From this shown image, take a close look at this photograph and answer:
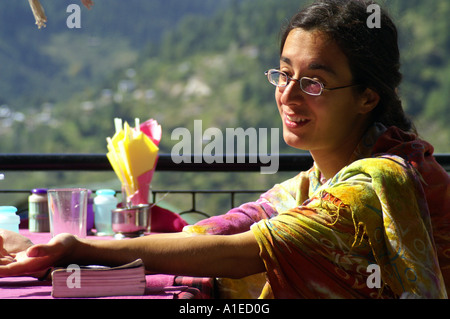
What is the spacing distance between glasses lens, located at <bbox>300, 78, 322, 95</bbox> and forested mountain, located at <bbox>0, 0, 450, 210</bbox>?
27.0 metres

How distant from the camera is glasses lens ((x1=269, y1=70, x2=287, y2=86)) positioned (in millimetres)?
1580

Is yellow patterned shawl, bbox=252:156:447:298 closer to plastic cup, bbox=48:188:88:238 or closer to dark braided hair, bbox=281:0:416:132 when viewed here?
dark braided hair, bbox=281:0:416:132

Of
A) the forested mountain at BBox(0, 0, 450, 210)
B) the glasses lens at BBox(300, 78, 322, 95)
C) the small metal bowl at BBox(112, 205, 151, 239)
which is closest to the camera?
the glasses lens at BBox(300, 78, 322, 95)

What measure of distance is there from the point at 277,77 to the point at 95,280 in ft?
2.28

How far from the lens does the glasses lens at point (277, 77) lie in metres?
1.58

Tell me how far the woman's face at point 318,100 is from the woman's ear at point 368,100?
11mm

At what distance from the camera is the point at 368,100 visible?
159cm

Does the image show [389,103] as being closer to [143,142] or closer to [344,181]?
Result: [344,181]

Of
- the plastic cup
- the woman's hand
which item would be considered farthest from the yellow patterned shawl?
the plastic cup

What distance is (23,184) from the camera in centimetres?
3078

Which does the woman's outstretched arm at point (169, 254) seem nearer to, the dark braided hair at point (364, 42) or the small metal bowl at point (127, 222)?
the dark braided hair at point (364, 42)

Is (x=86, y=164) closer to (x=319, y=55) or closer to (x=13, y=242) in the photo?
(x=13, y=242)
